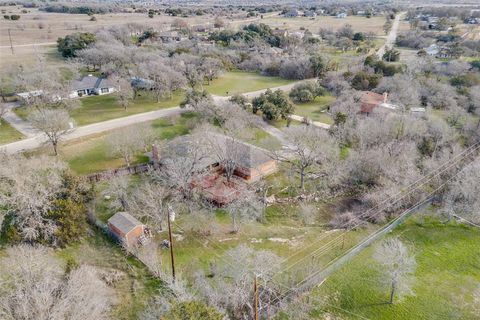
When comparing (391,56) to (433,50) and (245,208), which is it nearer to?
(433,50)

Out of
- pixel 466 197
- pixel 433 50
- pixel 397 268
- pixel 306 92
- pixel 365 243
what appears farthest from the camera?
pixel 433 50

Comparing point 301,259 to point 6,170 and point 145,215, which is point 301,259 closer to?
point 145,215

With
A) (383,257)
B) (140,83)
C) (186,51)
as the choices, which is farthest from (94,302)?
(186,51)

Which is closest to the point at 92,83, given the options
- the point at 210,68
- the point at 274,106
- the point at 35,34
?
the point at 210,68

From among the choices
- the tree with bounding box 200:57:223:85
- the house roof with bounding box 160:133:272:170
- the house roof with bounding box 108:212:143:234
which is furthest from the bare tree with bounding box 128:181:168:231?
the tree with bounding box 200:57:223:85

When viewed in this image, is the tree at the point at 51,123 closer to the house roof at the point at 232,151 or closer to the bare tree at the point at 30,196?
the bare tree at the point at 30,196
